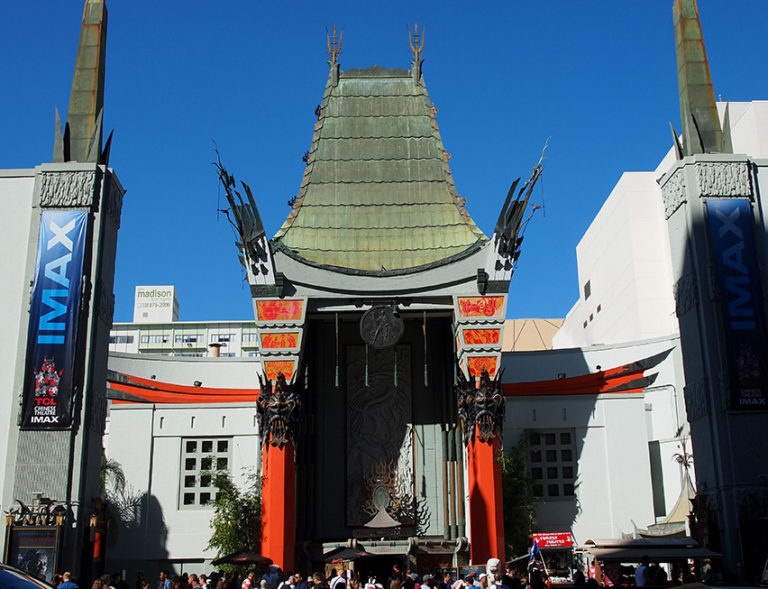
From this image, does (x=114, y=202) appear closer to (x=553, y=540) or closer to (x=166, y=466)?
(x=166, y=466)

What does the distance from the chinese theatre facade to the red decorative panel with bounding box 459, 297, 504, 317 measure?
35 millimetres

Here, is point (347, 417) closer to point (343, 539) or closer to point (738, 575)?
point (343, 539)

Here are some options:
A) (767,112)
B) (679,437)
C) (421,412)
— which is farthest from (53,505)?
(767,112)

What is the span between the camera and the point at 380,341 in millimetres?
29000

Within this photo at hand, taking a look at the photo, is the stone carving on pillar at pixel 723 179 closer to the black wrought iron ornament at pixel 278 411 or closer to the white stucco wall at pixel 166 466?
the black wrought iron ornament at pixel 278 411

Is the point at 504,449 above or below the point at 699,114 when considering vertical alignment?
below

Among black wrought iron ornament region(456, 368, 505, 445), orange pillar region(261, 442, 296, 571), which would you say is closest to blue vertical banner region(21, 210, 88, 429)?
orange pillar region(261, 442, 296, 571)

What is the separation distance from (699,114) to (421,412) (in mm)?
13282

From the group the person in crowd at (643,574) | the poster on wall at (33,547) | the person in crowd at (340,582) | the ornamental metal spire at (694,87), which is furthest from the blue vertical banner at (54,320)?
the ornamental metal spire at (694,87)

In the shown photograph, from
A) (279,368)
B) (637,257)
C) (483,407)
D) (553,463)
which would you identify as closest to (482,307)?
(483,407)

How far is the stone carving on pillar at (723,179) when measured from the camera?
23.5 metres

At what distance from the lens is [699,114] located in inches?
976

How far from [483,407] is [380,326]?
4151mm

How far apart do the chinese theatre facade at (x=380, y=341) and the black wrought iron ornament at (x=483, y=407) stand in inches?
1.7
